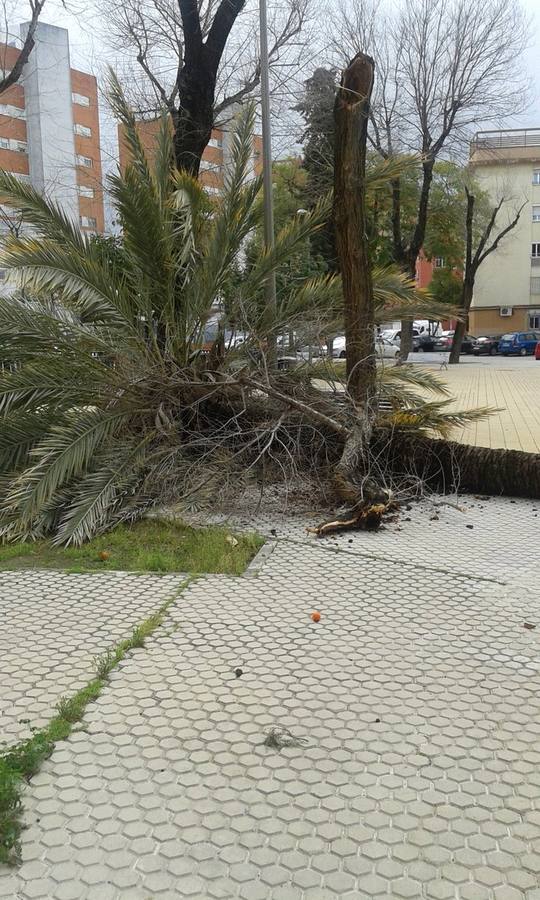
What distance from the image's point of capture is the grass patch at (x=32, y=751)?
251 cm

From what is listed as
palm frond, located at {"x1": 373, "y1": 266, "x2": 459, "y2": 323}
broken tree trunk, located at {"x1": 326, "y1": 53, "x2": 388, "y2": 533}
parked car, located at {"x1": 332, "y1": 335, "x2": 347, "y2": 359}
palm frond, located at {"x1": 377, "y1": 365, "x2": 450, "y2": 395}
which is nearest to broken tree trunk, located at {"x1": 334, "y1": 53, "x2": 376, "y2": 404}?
broken tree trunk, located at {"x1": 326, "y1": 53, "x2": 388, "y2": 533}

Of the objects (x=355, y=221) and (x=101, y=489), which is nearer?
(x=101, y=489)

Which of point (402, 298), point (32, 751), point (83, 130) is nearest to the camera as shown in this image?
point (32, 751)

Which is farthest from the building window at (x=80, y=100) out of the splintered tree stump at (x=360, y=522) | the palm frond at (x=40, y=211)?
the splintered tree stump at (x=360, y=522)

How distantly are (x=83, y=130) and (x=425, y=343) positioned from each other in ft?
86.3

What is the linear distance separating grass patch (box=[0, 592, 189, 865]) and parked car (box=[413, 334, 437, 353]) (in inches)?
1853

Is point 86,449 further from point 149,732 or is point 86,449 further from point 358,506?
point 149,732

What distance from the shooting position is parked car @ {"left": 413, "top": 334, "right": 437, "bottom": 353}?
49.3 m

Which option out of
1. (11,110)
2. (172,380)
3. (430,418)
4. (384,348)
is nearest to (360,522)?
(430,418)

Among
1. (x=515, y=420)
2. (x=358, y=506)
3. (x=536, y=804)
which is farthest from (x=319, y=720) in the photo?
(x=515, y=420)

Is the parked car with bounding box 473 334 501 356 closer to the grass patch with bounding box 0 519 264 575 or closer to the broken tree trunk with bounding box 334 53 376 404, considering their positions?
the broken tree trunk with bounding box 334 53 376 404

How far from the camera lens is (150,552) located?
5777 mm

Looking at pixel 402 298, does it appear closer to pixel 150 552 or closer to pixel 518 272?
pixel 150 552

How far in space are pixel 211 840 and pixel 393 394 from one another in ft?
19.3
